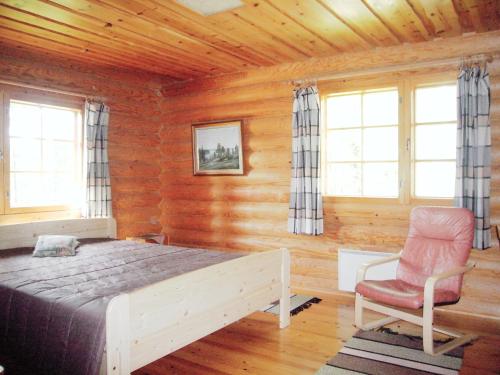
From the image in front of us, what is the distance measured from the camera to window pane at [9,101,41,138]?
436 centimetres

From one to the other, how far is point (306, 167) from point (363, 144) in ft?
2.10

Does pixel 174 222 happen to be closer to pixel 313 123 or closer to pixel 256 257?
pixel 313 123

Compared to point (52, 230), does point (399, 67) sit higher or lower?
higher

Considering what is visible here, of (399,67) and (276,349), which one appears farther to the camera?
(399,67)

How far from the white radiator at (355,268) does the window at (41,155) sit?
3009mm

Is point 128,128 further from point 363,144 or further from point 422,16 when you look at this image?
point 422,16

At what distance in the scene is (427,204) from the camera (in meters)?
4.11

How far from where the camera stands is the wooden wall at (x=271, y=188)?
3.88m

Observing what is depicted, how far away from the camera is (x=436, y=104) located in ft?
13.6

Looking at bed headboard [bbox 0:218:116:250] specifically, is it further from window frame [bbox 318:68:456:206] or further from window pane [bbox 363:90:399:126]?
window pane [bbox 363:90:399:126]

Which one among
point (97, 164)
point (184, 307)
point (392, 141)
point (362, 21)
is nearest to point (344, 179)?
point (392, 141)

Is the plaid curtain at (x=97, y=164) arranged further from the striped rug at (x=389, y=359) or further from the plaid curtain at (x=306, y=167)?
the striped rug at (x=389, y=359)

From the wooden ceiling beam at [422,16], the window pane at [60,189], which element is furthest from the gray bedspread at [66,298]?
the wooden ceiling beam at [422,16]

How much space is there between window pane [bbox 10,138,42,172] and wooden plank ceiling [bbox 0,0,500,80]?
37.7 inches
